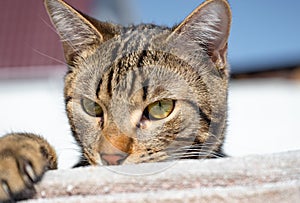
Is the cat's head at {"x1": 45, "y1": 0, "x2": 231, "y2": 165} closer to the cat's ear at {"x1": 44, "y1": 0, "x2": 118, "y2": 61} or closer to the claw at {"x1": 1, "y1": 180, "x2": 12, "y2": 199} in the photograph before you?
the cat's ear at {"x1": 44, "y1": 0, "x2": 118, "y2": 61}

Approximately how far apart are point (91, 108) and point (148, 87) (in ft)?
0.81

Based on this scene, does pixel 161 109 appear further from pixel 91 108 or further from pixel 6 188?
pixel 6 188

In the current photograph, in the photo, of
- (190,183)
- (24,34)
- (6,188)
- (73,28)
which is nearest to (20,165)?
(6,188)

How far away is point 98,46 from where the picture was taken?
1814 mm

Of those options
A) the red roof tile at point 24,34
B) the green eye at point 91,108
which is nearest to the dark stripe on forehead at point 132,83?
the green eye at point 91,108

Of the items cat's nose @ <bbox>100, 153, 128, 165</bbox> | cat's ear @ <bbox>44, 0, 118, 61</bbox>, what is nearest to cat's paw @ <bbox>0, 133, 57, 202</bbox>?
cat's nose @ <bbox>100, 153, 128, 165</bbox>

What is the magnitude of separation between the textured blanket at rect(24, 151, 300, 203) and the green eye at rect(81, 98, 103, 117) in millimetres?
534

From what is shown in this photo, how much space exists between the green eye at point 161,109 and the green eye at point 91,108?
0.65 ft

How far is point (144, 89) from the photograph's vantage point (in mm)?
1555

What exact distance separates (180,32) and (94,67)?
345 millimetres

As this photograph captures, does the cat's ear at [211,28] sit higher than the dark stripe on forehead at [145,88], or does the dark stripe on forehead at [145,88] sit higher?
the cat's ear at [211,28]

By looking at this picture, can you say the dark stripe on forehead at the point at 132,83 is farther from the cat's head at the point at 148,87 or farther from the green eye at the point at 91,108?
the green eye at the point at 91,108

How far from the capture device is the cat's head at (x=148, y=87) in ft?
4.94

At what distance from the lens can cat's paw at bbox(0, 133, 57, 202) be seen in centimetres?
114
